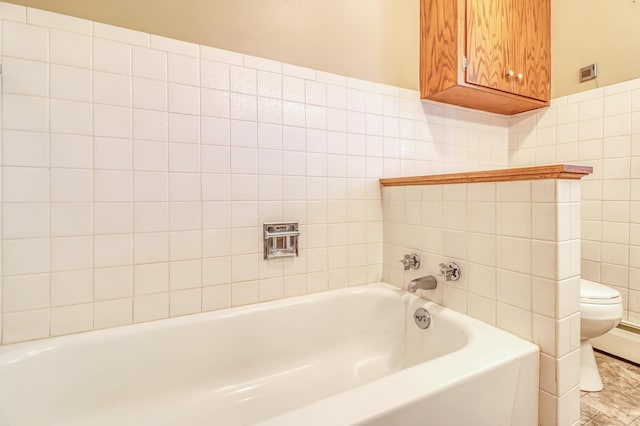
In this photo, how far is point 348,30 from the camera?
1577 mm

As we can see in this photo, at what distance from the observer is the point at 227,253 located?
1.29 meters

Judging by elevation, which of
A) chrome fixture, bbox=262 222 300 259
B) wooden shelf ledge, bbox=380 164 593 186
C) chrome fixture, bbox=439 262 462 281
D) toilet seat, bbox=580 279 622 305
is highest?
wooden shelf ledge, bbox=380 164 593 186

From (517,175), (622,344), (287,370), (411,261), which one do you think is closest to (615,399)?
(622,344)

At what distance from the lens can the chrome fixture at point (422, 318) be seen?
1.25 meters

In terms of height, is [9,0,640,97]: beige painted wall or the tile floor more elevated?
[9,0,640,97]: beige painted wall

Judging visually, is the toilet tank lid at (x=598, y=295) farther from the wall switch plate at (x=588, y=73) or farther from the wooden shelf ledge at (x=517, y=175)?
the wall switch plate at (x=588, y=73)

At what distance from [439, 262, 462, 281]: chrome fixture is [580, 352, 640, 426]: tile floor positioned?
780 mm

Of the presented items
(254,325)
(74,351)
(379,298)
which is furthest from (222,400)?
(379,298)

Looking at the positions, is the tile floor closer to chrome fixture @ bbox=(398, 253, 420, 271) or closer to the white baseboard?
the white baseboard

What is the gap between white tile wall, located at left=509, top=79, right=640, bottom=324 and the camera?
1.68 meters

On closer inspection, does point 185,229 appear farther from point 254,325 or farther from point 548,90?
point 548,90

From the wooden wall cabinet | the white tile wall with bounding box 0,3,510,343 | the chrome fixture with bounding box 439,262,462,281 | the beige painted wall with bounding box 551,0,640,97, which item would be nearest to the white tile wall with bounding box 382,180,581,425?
the chrome fixture with bounding box 439,262,462,281

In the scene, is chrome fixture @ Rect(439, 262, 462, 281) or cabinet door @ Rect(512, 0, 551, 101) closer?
chrome fixture @ Rect(439, 262, 462, 281)

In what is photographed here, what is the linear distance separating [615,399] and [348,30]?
85.1 inches
